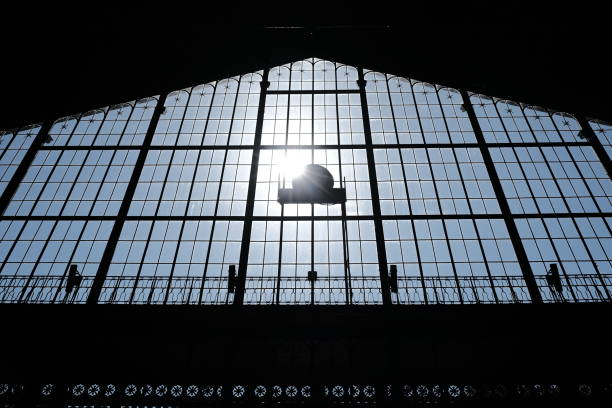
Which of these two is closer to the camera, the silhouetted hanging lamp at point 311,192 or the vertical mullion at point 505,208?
the silhouetted hanging lamp at point 311,192

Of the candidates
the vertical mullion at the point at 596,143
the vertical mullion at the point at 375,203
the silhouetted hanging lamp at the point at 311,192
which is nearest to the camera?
the silhouetted hanging lamp at the point at 311,192

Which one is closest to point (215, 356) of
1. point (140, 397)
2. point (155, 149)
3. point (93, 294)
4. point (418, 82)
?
point (140, 397)

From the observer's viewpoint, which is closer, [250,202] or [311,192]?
[311,192]

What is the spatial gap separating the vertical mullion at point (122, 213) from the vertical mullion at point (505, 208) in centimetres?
1051

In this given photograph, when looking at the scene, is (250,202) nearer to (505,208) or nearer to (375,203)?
(375,203)

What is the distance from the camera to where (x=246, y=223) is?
10.7 m

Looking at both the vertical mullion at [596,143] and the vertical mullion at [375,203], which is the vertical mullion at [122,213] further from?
the vertical mullion at [596,143]

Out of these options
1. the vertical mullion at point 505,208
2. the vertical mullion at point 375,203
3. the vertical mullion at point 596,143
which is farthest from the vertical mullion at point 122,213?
the vertical mullion at point 596,143

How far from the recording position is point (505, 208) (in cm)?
1076

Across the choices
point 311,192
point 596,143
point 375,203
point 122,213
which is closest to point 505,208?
point 375,203

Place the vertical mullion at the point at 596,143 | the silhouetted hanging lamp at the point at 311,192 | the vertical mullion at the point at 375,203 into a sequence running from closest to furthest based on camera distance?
the silhouetted hanging lamp at the point at 311,192, the vertical mullion at the point at 375,203, the vertical mullion at the point at 596,143

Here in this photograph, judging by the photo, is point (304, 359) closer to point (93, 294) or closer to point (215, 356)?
point (215, 356)

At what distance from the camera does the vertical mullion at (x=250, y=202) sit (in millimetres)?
9250

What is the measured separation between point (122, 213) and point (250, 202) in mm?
3695
